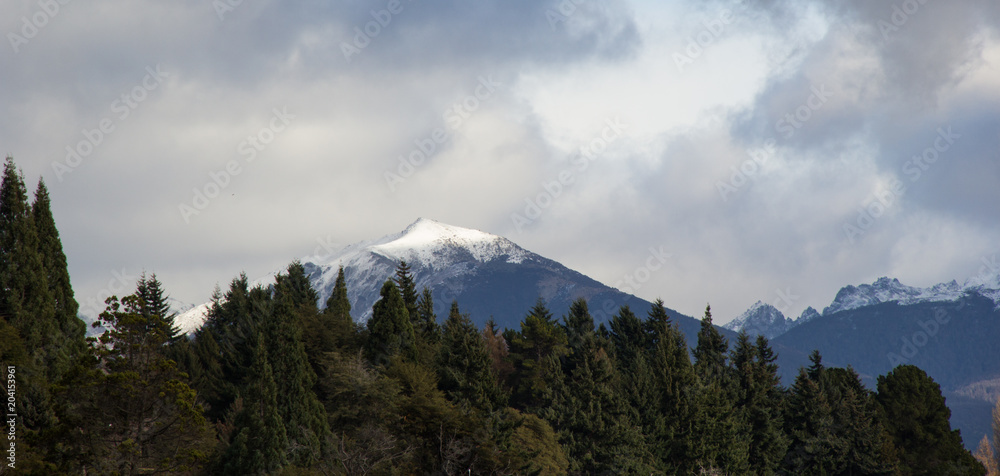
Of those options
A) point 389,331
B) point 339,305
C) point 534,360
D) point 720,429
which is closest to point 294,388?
point 389,331

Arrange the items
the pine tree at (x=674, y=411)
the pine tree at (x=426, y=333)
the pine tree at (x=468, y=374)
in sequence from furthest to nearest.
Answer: the pine tree at (x=674, y=411) → the pine tree at (x=426, y=333) → the pine tree at (x=468, y=374)

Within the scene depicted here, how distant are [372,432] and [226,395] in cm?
2269

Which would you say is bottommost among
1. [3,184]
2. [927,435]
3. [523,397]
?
[927,435]

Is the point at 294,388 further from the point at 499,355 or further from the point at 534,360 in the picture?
the point at 499,355

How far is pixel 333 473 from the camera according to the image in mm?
60625

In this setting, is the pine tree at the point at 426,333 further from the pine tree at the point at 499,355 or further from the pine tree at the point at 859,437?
the pine tree at the point at 859,437

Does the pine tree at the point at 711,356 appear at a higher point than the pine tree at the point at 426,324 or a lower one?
lower

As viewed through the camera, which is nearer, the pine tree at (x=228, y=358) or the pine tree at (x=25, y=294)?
the pine tree at (x=25, y=294)

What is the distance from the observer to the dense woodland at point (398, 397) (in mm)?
47625

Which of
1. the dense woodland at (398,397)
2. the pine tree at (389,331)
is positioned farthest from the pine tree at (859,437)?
the pine tree at (389,331)

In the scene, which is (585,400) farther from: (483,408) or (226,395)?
(226,395)

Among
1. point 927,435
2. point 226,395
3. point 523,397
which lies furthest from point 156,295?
point 927,435

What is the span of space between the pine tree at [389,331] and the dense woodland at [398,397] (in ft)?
0.72

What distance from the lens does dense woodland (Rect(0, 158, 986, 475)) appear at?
47.6m
